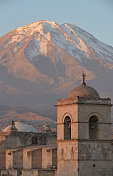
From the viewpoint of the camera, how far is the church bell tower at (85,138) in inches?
2371

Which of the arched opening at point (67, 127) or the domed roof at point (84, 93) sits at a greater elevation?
the domed roof at point (84, 93)

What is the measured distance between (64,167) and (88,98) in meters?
8.54

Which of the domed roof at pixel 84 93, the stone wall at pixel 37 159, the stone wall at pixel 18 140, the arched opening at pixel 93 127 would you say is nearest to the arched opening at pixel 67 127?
the arched opening at pixel 93 127

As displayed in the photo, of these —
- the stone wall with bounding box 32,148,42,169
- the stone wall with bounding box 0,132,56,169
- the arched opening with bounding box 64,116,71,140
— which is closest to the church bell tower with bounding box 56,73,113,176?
the arched opening with bounding box 64,116,71,140

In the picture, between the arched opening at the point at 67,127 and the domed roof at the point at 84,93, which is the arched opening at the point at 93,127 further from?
the domed roof at the point at 84,93

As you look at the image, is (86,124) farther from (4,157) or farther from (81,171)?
(4,157)

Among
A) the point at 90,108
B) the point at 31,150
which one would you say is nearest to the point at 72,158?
the point at 90,108

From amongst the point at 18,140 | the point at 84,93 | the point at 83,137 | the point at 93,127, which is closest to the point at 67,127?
the point at 93,127

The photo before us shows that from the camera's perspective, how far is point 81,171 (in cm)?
5975

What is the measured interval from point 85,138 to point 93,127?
7.26ft

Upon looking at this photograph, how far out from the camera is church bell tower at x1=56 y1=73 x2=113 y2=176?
60219 millimetres

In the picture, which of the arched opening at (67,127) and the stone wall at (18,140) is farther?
the stone wall at (18,140)

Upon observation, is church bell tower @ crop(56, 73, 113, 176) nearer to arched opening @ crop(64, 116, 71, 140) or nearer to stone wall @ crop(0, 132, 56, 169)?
arched opening @ crop(64, 116, 71, 140)

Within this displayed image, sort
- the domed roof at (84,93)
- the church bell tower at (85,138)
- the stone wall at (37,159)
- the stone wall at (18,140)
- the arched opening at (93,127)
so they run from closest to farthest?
the church bell tower at (85,138)
the domed roof at (84,93)
the arched opening at (93,127)
the stone wall at (37,159)
the stone wall at (18,140)
